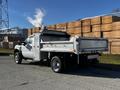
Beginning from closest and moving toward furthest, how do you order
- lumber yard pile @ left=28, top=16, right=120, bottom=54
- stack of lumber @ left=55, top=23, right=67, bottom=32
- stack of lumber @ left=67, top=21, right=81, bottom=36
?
lumber yard pile @ left=28, top=16, right=120, bottom=54
stack of lumber @ left=67, top=21, right=81, bottom=36
stack of lumber @ left=55, top=23, right=67, bottom=32

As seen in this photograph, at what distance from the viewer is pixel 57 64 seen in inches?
427

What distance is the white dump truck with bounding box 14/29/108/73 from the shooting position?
10.1 metres

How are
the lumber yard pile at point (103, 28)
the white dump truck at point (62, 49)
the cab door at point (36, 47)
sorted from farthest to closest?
the lumber yard pile at point (103, 28) < the cab door at point (36, 47) < the white dump truck at point (62, 49)

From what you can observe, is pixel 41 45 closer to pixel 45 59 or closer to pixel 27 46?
pixel 45 59

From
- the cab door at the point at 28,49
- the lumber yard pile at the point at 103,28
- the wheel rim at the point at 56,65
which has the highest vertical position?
the lumber yard pile at the point at 103,28

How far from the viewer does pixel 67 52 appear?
1036cm

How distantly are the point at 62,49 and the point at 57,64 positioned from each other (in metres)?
0.78

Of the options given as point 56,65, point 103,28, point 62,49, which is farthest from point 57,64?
point 103,28

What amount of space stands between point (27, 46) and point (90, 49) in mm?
4589

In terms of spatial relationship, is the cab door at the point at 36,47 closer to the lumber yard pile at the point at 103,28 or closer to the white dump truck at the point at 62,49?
the white dump truck at the point at 62,49

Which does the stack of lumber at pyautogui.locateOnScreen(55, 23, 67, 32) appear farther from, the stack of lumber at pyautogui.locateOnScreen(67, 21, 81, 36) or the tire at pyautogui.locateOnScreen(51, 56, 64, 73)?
the tire at pyautogui.locateOnScreen(51, 56, 64, 73)

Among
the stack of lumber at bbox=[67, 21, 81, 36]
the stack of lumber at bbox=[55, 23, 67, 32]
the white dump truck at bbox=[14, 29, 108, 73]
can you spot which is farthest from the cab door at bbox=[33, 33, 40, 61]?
the stack of lumber at bbox=[55, 23, 67, 32]

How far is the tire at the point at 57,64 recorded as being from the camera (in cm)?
1052

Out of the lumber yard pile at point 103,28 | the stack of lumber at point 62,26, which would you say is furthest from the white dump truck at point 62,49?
the stack of lumber at point 62,26
